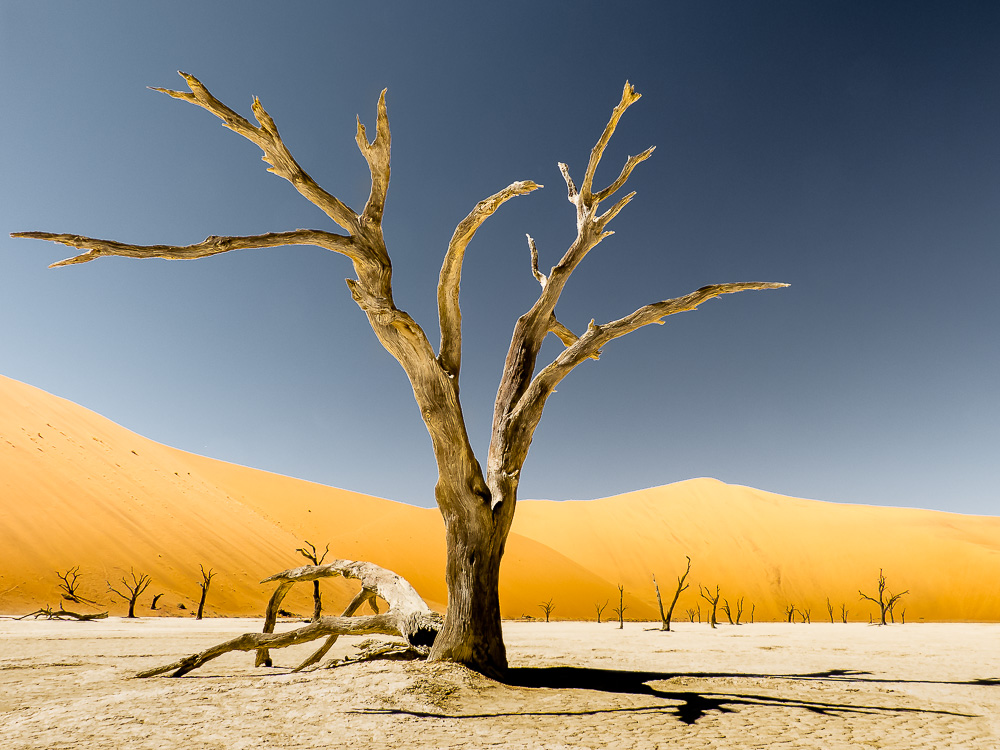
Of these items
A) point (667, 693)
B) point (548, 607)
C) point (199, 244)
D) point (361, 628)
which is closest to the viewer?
point (199, 244)

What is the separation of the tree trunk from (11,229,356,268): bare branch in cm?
277

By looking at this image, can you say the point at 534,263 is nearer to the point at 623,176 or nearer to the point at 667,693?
the point at 623,176

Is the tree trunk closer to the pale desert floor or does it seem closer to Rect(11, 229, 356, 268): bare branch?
the pale desert floor

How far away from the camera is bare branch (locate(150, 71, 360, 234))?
4539 millimetres

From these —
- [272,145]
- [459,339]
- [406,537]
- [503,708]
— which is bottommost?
[503,708]

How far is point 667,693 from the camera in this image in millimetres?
4715

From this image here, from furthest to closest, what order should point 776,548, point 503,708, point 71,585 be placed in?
point 776,548
point 71,585
point 503,708

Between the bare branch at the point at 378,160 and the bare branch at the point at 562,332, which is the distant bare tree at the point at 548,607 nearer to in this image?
the bare branch at the point at 562,332

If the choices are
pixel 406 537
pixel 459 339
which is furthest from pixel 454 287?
pixel 406 537

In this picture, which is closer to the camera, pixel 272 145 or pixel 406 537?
pixel 272 145

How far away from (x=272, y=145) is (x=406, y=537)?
138ft

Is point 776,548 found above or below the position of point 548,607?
above

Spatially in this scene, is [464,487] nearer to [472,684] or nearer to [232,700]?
[472,684]

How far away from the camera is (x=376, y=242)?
5277 mm
